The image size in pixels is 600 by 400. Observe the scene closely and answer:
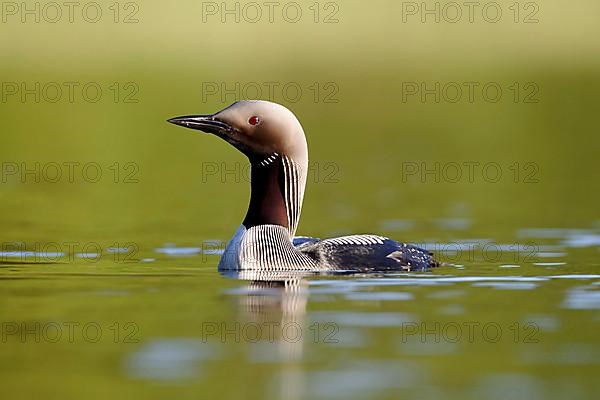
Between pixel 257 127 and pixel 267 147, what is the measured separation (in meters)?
0.15

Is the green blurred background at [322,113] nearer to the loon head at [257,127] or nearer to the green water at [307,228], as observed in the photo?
the green water at [307,228]

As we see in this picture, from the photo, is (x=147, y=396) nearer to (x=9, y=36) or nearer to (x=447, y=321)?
(x=447, y=321)

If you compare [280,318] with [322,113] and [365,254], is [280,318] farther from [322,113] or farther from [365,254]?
[322,113]

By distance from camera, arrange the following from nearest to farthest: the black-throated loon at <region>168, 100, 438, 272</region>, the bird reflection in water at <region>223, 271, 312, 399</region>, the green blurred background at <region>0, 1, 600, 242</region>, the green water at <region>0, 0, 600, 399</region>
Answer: the bird reflection in water at <region>223, 271, 312, 399</region> < the green water at <region>0, 0, 600, 399</region> < the black-throated loon at <region>168, 100, 438, 272</region> < the green blurred background at <region>0, 1, 600, 242</region>

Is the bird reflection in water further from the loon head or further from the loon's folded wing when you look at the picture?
the loon head

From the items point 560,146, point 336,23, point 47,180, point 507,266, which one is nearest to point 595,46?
point 336,23

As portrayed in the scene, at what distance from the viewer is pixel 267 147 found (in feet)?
33.7

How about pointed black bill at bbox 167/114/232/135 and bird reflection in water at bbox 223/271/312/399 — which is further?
pointed black bill at bbox 167/114/232/135

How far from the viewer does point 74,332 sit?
25.7 ft

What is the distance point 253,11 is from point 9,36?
668cm

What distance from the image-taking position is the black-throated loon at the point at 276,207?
10211 millimetres

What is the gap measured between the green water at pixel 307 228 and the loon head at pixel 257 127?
91 cm

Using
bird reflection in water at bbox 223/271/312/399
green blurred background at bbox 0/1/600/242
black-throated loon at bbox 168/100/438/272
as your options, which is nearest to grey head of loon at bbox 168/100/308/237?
black-throated loon at bbox 168/100/438/272

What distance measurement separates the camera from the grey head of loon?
1022 centimetres
